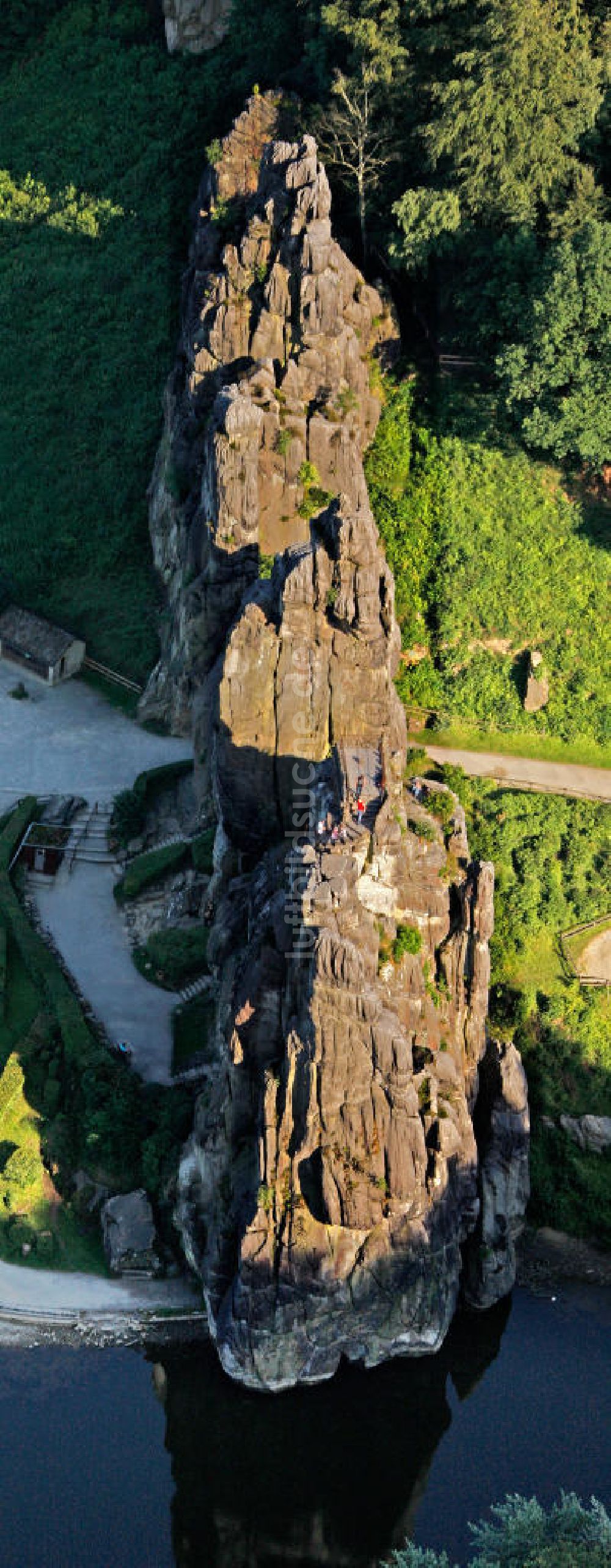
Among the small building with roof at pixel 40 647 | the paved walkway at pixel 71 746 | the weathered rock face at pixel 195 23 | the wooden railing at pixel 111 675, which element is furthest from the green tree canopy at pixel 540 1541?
the weathered rock face at pixel 195 23

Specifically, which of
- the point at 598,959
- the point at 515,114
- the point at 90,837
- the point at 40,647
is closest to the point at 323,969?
the point at 598,959

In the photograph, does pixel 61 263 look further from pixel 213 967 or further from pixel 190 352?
pixel 213 967

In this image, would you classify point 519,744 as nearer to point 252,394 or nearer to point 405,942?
point 252,394

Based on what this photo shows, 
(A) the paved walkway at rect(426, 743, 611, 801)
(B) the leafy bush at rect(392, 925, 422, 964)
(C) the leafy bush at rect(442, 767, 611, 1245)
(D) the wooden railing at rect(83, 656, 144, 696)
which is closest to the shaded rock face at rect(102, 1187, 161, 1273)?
(C) the leafy bush at rect(442, 767, 611, 1245)

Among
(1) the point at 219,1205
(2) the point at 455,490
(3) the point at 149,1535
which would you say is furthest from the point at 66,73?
(3) the point at 149,1535

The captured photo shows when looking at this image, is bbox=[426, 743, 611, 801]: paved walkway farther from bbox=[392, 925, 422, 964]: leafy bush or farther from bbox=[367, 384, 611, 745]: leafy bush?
bbox=[392, 925, 422, 964]: leafy bush
